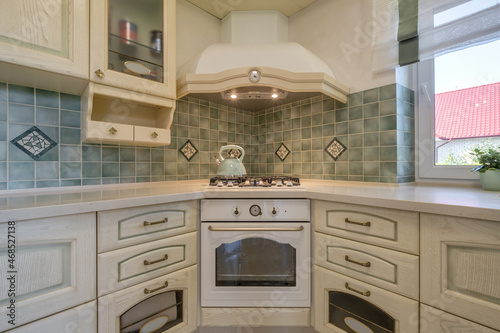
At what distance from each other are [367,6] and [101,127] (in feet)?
5.64

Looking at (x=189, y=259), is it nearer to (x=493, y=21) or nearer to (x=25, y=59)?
(x=25, y=59)

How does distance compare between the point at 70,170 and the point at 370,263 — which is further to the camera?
the point at 70,170

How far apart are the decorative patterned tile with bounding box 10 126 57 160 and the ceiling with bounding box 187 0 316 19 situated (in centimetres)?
134

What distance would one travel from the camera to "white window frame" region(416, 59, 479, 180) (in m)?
1.39

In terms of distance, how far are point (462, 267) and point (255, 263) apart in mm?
801

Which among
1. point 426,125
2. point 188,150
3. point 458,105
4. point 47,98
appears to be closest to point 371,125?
point 426,125

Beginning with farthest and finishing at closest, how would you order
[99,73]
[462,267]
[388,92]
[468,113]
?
[388,92]
[468,113]
[99,73]
[462,267]

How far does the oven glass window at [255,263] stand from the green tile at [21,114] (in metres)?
1.09

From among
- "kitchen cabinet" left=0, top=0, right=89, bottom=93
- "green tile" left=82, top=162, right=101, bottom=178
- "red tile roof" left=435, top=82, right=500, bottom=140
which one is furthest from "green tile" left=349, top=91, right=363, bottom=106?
"green tile" left=82, top=162, right=101, bottom=178

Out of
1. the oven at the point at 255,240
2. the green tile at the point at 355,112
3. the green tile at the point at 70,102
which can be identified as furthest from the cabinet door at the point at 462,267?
the green tile at the point at 70,102

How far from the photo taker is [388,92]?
1367mm

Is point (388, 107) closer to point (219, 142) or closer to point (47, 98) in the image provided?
point (219, 142)

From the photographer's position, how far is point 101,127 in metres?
1.13

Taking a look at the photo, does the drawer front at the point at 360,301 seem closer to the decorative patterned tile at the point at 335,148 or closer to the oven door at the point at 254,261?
the oven door at the point at 254,261
